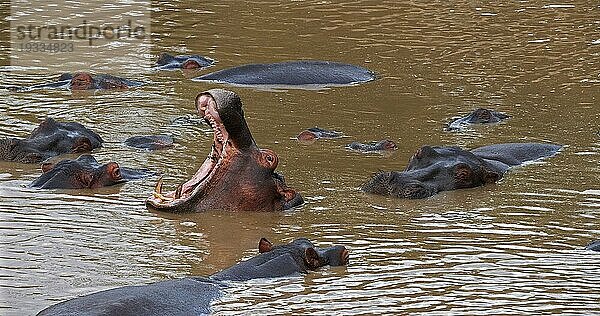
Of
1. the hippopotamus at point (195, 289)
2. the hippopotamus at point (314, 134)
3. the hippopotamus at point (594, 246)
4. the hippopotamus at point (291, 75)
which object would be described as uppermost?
the hippopotamus at point (195, 289)

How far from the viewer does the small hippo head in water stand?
5602 millimetres

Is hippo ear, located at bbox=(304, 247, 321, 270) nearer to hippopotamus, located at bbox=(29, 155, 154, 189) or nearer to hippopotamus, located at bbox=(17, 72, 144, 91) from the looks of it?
hippopotamus, located at bbox=(29, 155, 154, 189)

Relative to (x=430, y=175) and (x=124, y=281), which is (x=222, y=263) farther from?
(x=430, y=175)

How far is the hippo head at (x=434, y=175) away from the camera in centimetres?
756

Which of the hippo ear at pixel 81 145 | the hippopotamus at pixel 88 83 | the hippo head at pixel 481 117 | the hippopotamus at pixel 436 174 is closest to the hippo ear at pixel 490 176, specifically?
the hippopotamus at pixel 436 174

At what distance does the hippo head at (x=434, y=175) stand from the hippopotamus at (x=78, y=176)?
56.6 inches

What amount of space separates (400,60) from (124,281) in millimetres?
7470

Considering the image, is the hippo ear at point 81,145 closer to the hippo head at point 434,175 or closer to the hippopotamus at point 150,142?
the hippopotamus at point 150,142

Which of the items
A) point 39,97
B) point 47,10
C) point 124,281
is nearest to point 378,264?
point 124,281

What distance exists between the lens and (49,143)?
852 centimetres

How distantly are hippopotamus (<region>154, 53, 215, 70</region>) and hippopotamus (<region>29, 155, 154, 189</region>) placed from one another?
4.63 metres

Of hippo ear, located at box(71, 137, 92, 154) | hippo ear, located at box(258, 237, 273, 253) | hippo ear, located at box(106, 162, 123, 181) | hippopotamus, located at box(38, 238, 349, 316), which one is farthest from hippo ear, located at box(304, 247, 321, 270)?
hippo ear, located at box(71, 137, 92, 154)

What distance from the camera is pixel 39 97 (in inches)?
427

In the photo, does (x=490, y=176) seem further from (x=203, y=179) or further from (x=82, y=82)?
(x=82, y=82)
